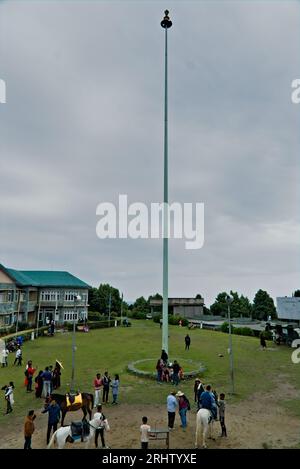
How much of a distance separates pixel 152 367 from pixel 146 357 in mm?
4531

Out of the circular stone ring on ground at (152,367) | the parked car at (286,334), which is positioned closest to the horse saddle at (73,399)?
the circular stone ring on ground at (152,367)

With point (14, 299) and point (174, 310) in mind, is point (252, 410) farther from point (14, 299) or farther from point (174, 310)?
point (174, 310)

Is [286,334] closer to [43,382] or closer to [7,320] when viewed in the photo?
[43,382]

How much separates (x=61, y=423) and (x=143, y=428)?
4.27 meters

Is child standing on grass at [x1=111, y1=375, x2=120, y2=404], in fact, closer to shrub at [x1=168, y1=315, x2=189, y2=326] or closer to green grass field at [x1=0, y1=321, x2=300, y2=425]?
green grass field at [x1=0, y1=321, x2=300, y2=425]

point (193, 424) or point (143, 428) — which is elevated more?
point (143, 428)

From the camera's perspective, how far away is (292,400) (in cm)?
1884

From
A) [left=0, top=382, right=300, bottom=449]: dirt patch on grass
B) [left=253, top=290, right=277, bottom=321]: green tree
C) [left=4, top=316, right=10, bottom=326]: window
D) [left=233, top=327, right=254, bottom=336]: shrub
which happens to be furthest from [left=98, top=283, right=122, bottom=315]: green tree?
[left=0, top=382, right=300, bottom=449]: dirt patch on grass

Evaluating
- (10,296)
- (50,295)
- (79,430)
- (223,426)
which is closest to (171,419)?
(223,426)

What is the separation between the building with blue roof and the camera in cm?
4675

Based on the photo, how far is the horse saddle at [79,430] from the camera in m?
12.3

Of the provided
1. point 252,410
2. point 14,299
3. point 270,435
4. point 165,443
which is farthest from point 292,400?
point 14,299
